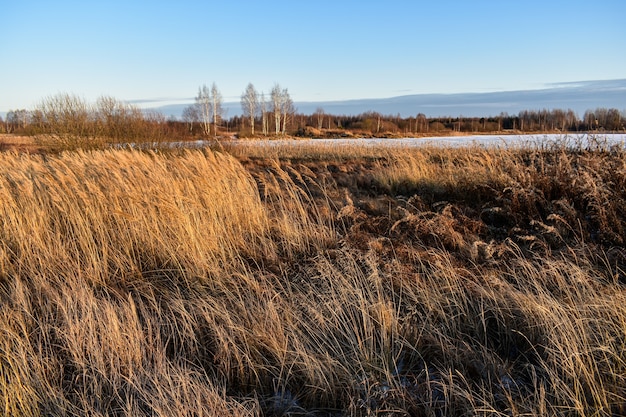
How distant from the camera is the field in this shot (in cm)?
204

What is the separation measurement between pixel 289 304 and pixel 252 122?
179 feet

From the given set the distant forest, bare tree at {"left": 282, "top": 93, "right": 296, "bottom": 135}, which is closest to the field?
the distant forest

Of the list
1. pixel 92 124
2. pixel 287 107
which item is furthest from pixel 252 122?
pixel 92 124

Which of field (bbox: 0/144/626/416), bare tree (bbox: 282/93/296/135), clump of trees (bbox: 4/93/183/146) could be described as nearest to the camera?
field (bbox: 0/144/626/416)

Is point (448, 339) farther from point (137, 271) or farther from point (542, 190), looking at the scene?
point (542, 190)

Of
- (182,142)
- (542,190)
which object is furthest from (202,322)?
(182,142)

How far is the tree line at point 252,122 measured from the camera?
14727 mm

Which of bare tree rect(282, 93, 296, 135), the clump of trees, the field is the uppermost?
bare tree rect(282, 93, 296, 135)

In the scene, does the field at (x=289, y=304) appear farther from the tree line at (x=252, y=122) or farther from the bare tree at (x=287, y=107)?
the bare tree at (x=287, y=107)

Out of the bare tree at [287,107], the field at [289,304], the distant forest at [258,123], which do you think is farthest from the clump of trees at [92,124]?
the bare tree at [287,107]

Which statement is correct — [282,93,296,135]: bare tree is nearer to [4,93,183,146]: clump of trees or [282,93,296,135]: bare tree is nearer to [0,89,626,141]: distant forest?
[0,89,626,141]: distant forest

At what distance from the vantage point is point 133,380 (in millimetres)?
2164

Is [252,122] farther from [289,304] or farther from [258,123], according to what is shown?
[289,304]

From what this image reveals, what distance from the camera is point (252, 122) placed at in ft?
181
